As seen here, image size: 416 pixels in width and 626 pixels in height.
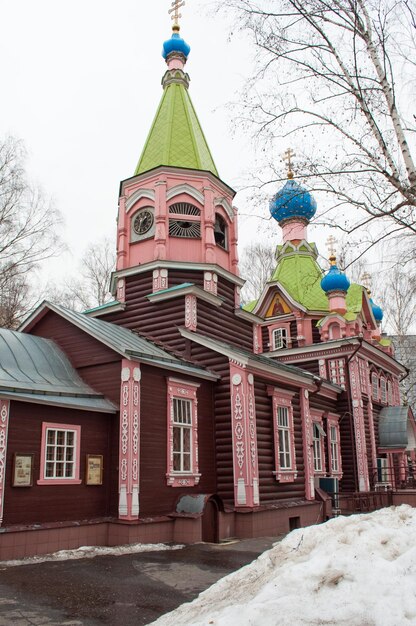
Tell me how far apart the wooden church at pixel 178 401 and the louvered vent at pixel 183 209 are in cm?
7

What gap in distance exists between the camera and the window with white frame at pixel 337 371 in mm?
20750

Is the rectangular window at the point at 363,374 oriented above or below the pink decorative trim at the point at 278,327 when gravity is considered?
below

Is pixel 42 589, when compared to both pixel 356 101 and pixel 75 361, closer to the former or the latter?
pixel 75 361

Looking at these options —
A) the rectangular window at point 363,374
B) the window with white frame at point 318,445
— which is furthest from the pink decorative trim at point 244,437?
the rectangular window at point 363,374

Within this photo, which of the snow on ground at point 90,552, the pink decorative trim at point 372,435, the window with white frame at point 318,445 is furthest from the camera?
the pink decorative trim at point 372,435

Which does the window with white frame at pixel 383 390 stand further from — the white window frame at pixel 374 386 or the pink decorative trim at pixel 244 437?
the pink decorative trim at pixel 244 437

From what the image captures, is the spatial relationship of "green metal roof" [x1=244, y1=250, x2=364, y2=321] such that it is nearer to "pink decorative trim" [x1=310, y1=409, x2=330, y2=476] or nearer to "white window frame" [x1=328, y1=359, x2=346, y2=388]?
"white window frame" [x1=328, y1=359, x2=346, y2=388]

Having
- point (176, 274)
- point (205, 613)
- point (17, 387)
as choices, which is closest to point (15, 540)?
point (17, 387)

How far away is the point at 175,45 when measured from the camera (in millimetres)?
19172

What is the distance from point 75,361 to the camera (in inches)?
507

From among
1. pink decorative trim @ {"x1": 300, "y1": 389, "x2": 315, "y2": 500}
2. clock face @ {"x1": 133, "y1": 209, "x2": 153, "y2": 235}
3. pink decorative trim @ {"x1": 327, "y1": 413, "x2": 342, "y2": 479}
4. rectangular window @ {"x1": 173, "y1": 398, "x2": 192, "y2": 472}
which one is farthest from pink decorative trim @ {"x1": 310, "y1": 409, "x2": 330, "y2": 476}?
clock face @ {"x1": 133, "y1": 209, "x2": 153, "y2": 235}

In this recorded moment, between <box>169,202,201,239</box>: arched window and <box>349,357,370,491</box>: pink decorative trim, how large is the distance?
27.6 feet

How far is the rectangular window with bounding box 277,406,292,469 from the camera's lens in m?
14.8

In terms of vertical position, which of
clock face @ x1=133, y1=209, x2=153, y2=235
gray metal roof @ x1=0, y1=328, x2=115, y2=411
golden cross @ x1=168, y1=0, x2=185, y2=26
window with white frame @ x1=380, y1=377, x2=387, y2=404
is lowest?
gray metal roof @ x1=0, y1=328, x2=115, y2=411
